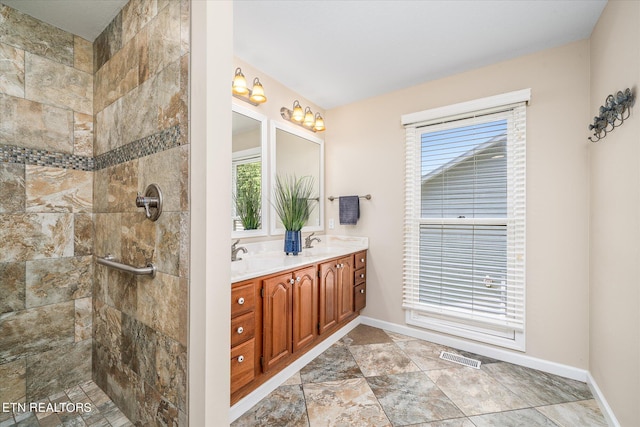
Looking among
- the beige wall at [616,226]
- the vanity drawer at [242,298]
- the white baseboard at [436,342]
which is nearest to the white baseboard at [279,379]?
the white baseboard at [436,342]

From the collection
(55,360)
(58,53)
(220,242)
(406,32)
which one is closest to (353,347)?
(220,242)

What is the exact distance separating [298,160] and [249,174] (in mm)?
670

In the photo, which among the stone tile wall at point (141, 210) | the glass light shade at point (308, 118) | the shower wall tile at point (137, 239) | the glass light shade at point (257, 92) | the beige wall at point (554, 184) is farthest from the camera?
the glass light shade at point (308, 118)

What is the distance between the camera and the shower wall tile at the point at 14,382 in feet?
4.66

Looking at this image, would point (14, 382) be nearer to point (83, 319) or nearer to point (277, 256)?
point (83, 319)

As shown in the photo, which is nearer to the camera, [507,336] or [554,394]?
[554,394]

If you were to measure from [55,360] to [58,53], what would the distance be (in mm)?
1831

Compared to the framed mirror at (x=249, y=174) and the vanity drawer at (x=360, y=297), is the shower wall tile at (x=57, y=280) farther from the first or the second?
the vanity drawer at (x=360, y=297)

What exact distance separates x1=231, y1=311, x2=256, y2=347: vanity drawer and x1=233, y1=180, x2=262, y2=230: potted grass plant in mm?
879

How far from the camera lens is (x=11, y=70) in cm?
146

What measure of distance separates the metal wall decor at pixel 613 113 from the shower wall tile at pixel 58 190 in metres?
3.10

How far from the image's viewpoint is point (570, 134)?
6.52 ft

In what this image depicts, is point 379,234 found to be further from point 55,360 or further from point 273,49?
point 55,360

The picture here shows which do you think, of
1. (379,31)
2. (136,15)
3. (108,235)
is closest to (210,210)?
(108,235)
